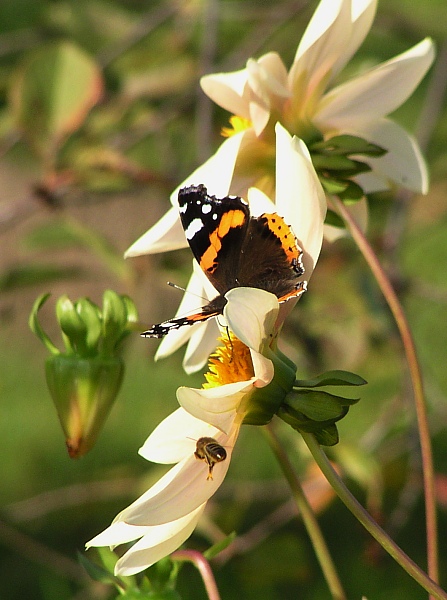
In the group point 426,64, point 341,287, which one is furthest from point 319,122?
point 341,287

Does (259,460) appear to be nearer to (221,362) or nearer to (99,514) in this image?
(99,514)

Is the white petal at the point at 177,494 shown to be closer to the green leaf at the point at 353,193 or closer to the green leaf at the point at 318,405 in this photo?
the green leaf at the point at 318,405

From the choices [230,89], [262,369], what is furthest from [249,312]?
[230,89]

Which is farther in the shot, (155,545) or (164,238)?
(164,238)

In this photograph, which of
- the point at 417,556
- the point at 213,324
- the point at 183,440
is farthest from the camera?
the point at 417,556

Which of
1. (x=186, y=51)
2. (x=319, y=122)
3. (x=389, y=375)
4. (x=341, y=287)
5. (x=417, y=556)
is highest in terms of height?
(x=319, y=122)

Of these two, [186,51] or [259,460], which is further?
[259,460]

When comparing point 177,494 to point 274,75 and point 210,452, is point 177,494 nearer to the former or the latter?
point 210,452
